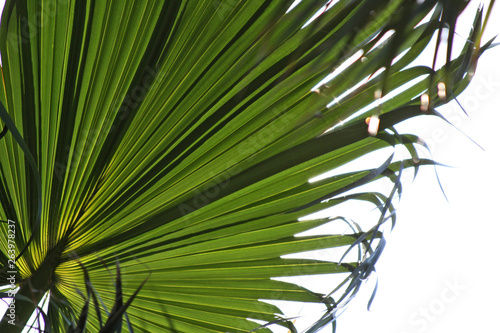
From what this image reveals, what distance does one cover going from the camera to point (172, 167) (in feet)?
3.74

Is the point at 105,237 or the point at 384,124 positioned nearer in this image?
the point at 384,124

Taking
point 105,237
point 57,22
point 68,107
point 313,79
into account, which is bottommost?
point 105,237

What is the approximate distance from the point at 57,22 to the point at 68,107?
21 centimetres

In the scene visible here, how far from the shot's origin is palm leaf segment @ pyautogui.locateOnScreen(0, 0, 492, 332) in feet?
3.22

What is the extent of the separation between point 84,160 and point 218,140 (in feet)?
1.15

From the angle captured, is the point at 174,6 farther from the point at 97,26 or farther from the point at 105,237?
the point at 105,237

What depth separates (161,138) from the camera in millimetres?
1124

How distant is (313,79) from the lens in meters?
1.01

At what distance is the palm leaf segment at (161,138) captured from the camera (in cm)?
98

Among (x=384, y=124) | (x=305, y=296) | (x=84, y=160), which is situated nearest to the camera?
(x=384, y=124)

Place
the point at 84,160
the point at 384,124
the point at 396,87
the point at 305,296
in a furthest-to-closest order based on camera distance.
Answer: the point at 305,296
the point at 84,160
the point at 396,87
the point at 384,124

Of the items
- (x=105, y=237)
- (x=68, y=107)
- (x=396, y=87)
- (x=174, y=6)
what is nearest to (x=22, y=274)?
(x=105, y=237)

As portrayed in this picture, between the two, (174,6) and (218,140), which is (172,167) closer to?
(218,140)

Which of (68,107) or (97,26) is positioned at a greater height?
(97,26)
